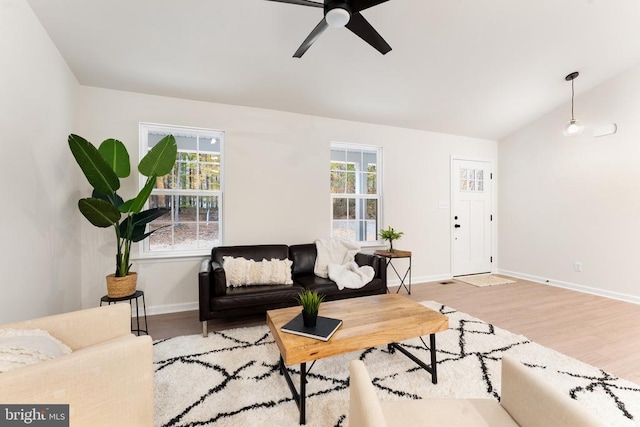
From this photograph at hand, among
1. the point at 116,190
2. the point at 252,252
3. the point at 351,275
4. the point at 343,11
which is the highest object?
the point at 343,11

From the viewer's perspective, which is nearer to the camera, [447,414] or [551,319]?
[447,414]

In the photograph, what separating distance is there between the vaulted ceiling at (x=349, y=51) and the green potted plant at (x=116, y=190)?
0.87 meters

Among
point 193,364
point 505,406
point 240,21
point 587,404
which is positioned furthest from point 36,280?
point 587,404

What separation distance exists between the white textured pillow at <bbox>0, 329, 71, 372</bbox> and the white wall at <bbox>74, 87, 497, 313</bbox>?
2.00 meters

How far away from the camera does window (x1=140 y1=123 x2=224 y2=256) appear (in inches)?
134

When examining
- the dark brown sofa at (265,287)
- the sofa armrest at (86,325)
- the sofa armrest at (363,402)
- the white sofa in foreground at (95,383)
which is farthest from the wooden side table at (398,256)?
the white sofa in foreground at (95,383)

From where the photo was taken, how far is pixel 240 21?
249 centimetres

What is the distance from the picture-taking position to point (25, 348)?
1154 millimetres

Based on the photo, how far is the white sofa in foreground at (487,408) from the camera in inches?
32.2

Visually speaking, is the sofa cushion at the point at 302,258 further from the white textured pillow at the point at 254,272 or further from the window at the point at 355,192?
the window at the point at 355,192

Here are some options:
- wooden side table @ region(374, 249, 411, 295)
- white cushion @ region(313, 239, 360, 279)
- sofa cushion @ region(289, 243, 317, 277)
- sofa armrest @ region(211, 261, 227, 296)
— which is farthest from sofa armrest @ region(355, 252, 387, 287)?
sofa armrest @ region(211, 261, 227, 296)

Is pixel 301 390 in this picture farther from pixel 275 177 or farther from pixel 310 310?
pixel 275 177

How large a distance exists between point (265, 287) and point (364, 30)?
2.45 metres

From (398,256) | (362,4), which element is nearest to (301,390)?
(362,4)
